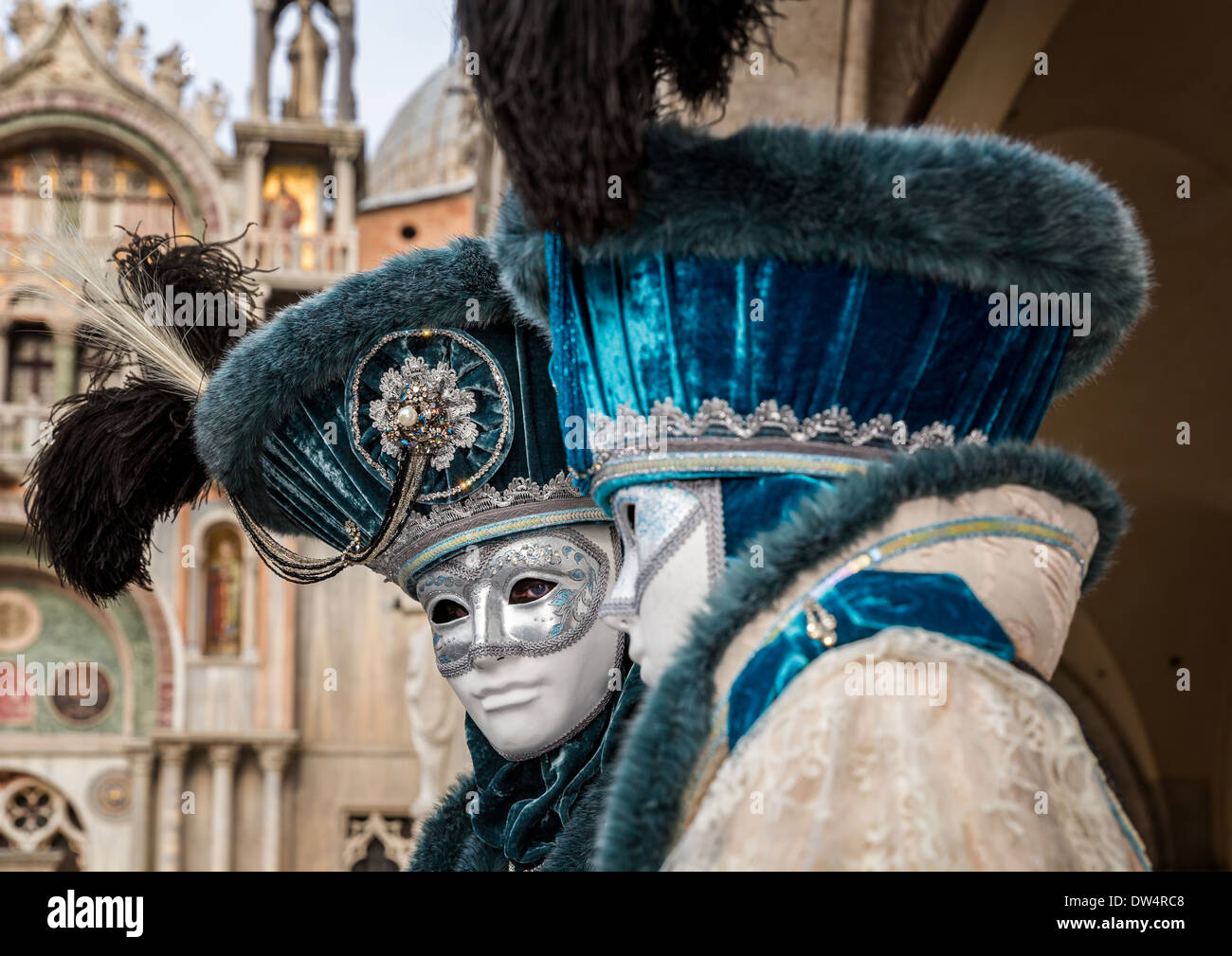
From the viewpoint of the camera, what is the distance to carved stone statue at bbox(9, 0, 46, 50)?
53.5 feet

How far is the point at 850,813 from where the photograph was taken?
141 cm

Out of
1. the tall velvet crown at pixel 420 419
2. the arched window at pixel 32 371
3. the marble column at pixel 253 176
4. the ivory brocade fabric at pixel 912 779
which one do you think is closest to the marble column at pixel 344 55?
the marble column at pixel 253 176

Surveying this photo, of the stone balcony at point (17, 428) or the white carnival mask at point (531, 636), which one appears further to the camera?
the stone balcony at point (17, 428)

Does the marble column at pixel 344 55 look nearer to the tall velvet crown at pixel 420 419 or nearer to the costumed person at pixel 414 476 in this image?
the costumed person at pixel 414 476

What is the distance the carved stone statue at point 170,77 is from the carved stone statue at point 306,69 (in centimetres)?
106

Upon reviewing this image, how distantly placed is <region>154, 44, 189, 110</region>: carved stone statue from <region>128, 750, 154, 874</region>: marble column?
20.9 feet

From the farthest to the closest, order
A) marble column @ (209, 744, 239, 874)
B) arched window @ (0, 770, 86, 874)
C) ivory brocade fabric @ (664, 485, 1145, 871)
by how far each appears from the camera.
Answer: arched window @ (0, 770, 86, 874), marble column @ (209, 744, 239, 874), ivory brocade fabric @ (664, 485, 1145, 871)

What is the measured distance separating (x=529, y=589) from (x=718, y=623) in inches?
32.4

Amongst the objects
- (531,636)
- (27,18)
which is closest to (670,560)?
(531,636)

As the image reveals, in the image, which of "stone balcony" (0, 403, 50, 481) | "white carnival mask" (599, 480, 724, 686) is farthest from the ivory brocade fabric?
"stone balcony" (0, 403, 50, 481)

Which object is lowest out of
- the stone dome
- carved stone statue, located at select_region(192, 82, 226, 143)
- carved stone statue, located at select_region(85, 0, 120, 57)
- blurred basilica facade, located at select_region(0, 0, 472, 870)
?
blurred basilica facade, located at select_region(0, 0, 472, 870)

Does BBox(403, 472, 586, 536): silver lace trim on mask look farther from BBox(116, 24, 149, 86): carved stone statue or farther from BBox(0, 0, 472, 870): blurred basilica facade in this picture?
BBox(116, 24, 149, 86): carved stone statue

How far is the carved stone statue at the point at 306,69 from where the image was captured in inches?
643
